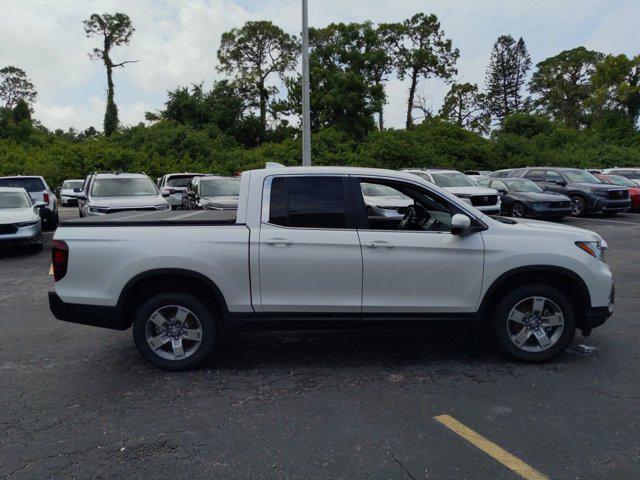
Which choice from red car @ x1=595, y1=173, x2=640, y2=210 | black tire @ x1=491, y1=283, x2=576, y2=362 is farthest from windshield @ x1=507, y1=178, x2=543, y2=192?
black tire @ x1=491, y1=283, x2=576, y2=362

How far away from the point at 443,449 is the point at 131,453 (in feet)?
6.37

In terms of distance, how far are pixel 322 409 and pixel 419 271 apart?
1.45 metres

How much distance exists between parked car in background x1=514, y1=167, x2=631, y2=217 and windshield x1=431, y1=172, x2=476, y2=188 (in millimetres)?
4095

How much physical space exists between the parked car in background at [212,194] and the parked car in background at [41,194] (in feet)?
12.3

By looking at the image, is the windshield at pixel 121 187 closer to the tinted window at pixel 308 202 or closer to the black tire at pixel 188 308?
the black tire at pixel 188 308

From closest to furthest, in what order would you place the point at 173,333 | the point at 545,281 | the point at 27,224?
the point at 173,333, the point at 545,281, the point at 27,224

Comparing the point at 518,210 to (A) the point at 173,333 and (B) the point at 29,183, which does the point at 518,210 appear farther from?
(B) the point at 29,183

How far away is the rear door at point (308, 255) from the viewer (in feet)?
14.8

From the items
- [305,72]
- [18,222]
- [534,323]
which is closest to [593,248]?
[534,323]

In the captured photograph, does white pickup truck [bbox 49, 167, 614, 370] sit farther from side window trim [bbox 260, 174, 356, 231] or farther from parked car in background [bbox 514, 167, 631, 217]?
parked car in background [bbox 514, 167, 631, 217]

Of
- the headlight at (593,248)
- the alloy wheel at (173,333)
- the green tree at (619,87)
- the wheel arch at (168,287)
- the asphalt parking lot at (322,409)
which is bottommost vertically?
the asphalt parking lot at (322,409)

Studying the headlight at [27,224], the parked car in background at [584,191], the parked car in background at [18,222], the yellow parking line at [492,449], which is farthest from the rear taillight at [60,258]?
the parked car in background at [584,191]

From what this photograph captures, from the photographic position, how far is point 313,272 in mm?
4520

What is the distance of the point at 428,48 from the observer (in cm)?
4731
